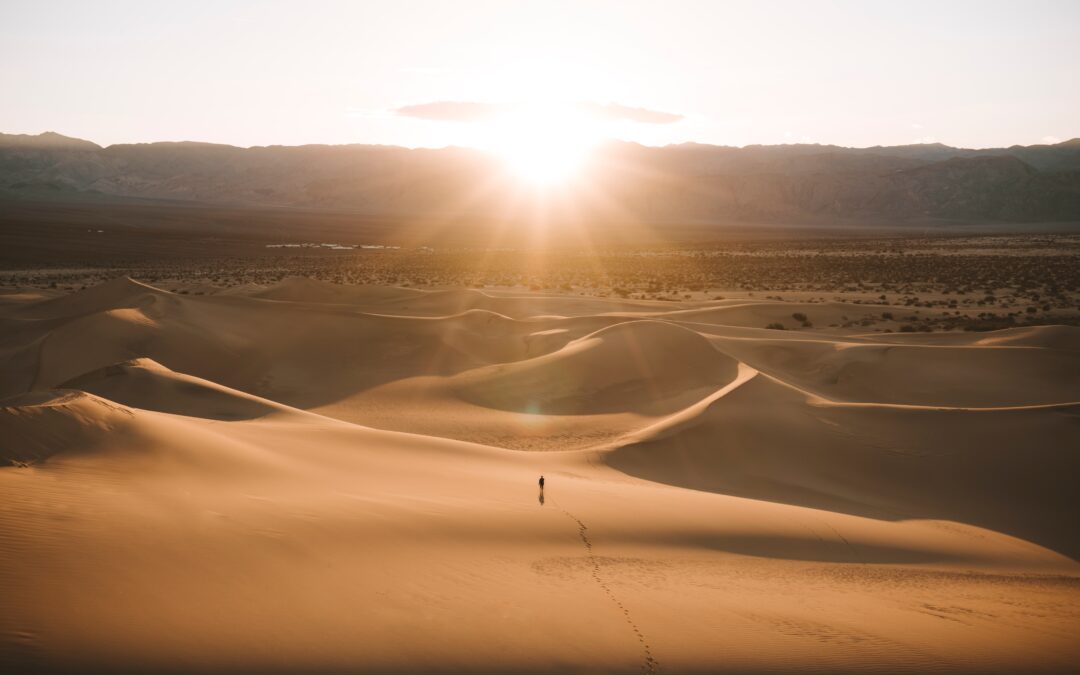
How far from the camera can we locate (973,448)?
1170 cm

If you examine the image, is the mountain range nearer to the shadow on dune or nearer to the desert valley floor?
the desert valley floor

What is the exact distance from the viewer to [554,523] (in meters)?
7.59

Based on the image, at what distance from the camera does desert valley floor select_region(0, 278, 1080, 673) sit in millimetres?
4863

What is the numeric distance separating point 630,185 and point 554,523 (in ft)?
476

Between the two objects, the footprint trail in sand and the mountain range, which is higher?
the mountain range

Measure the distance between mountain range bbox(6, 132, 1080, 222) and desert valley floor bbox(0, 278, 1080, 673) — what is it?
115 meters

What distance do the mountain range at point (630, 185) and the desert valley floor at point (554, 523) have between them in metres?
115

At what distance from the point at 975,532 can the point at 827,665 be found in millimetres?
5507

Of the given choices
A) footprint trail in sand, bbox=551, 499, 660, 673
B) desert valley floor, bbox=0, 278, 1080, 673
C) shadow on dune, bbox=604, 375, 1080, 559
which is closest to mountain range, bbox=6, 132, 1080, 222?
desert valley floor, bbox=0, 278, 1080, 673

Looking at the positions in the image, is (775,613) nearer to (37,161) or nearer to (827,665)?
(827,665)

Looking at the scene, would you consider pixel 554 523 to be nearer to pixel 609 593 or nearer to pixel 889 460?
pixel 609 593

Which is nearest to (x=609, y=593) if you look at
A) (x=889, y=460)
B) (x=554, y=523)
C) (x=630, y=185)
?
(x=554, y=523)

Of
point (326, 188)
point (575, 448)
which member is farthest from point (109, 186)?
point (575, 448)

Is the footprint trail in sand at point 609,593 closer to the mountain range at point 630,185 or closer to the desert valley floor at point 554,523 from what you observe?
the desert valley floor at point 554,523
